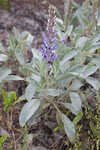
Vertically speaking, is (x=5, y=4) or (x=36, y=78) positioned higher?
(x=5, y=4)

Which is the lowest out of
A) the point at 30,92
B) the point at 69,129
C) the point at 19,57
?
the point at 69,129

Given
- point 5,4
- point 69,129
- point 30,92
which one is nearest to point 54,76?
point 30,92

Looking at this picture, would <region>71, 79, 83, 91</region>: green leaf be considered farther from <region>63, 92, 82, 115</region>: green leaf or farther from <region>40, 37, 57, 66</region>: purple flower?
<region>40, 37, 57, 66</region>: purple flower

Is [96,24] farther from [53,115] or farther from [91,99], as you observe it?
[53,115]

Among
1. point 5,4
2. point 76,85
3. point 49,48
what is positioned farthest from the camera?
point 5,4

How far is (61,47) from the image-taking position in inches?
99.9

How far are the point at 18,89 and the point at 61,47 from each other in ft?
3.45

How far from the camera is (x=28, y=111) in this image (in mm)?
2271

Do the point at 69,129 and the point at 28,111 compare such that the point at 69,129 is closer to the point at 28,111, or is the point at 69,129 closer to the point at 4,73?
the point at 28,111

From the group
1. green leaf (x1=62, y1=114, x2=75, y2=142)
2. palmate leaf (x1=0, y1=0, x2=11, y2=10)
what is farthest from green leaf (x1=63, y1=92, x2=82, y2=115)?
palmate leaf (x1=0, y1=0, x2=11, y2=10)

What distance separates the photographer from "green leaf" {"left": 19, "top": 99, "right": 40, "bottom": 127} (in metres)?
2.22

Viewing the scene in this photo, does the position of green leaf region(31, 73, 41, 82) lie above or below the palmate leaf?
below

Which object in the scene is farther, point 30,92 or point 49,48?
point 30,92

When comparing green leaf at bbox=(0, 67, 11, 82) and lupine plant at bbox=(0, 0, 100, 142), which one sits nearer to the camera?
lupine plant at bbox=(0, 0, 100, 142)
